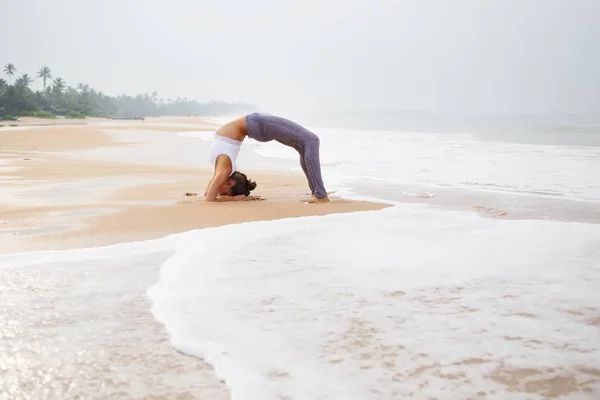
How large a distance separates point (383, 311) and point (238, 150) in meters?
3.88

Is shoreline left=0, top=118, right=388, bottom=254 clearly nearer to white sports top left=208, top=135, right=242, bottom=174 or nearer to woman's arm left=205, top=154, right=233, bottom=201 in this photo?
woman's arm left=205, top=154, right=233, bottom=201

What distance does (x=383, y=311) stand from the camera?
237 cm

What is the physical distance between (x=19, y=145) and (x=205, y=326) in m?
15.8

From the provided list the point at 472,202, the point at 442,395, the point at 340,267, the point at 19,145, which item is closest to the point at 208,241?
the point at 340,267

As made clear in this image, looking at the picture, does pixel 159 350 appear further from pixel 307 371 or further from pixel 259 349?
pixel 307 371

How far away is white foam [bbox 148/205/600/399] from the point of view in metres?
1.77

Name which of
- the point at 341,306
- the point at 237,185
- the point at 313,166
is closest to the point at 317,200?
the point at 313,166

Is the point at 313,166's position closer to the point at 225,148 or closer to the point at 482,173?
the point at 225,148

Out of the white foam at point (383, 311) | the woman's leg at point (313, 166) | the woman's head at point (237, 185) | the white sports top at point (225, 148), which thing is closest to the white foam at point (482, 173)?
the woman's leg at point (313, 166)

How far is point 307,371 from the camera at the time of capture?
1.80 metres

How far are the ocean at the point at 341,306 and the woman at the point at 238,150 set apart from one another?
4.90 feet

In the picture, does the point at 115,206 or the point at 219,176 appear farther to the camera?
the point at 219,176

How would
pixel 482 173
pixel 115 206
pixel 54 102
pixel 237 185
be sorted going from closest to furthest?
pixel 115 206 < pixel 237 185 < pixel 482 173 < pixel 54 102

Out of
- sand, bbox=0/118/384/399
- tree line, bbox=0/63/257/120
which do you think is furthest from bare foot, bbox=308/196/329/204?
tree line, bbox=0/63/257/120
